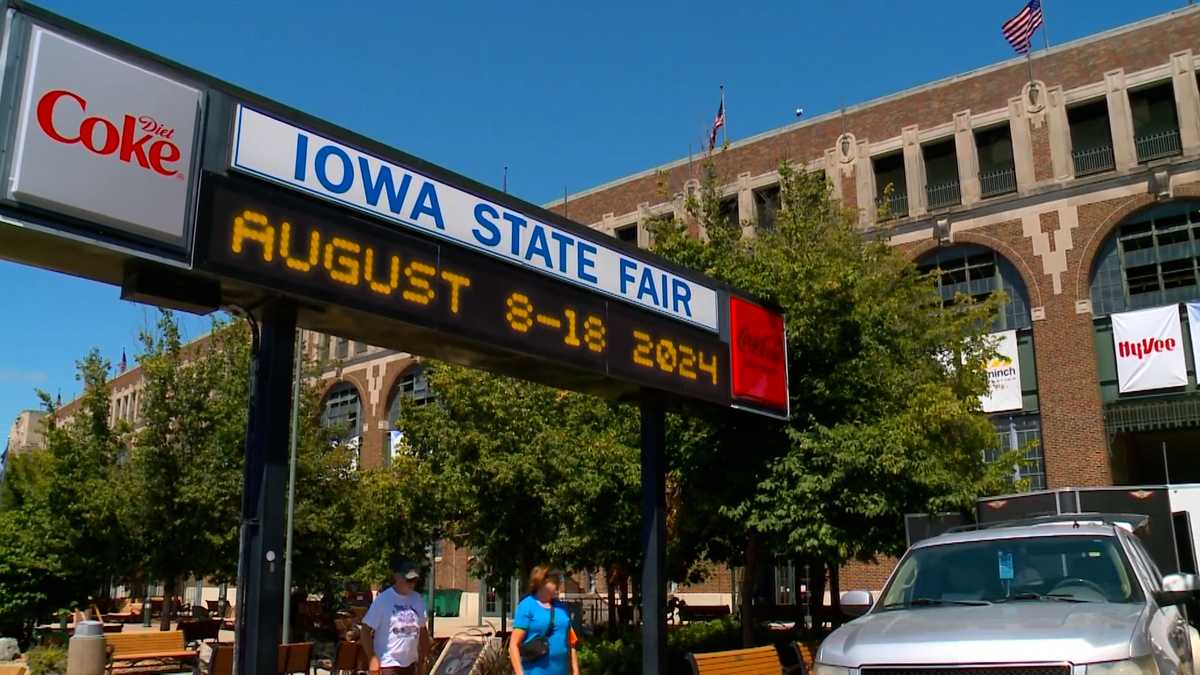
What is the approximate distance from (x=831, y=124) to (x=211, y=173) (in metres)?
30.4

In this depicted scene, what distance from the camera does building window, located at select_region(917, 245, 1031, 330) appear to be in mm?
30016

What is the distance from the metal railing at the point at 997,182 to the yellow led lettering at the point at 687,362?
23124 mm

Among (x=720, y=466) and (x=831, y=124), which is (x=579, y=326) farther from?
(x=831, y=124)

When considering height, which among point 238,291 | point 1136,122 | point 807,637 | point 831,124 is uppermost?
point 831,124

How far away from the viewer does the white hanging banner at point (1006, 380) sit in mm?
29609

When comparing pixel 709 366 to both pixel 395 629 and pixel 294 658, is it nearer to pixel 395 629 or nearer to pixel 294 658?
pixel 395 629

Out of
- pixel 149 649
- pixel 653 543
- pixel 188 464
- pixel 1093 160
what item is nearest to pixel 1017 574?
pixel 653 543

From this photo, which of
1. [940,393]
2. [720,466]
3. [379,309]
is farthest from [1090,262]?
[379,309]

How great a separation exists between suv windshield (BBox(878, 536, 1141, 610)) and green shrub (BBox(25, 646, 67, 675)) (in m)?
16.4

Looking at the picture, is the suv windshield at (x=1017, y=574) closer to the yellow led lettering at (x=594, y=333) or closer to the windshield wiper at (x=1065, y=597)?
the windshield wiper at (x=1065, y=597)

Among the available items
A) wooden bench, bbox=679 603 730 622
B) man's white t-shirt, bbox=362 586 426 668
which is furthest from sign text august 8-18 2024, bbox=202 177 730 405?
wooden bench, bbox=679 603 730 622

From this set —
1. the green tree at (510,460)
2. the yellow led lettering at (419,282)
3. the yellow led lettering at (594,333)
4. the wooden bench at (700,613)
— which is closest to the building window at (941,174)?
the wooden bench at (700,613)

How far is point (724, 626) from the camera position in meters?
18.2

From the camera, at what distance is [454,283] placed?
8344mm
